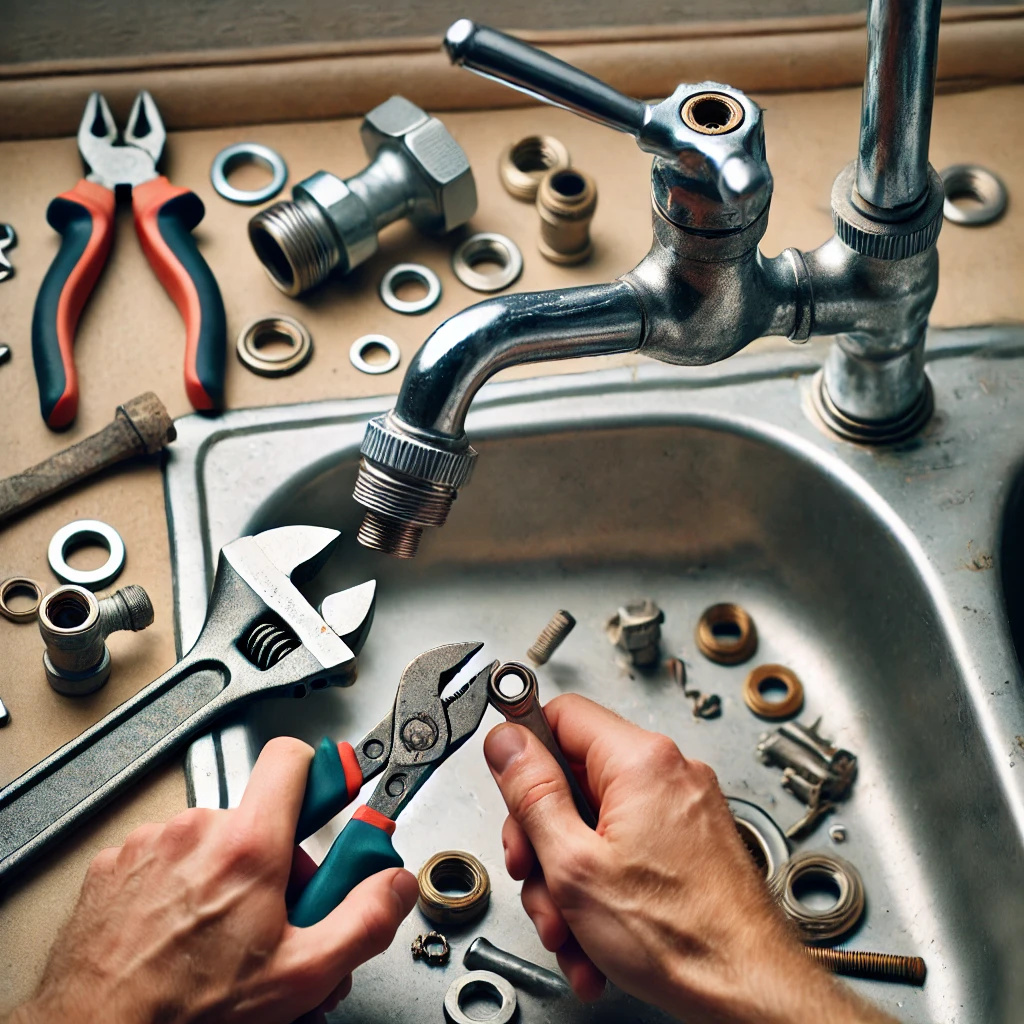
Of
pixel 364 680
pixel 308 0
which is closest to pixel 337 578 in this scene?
pixel 364 680

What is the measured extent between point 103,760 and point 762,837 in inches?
20.1

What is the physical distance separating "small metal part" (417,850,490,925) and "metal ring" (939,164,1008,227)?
0.75 metres

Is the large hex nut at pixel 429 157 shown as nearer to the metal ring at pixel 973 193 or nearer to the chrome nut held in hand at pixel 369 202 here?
the chrome nut held in hand at pixel 369 202

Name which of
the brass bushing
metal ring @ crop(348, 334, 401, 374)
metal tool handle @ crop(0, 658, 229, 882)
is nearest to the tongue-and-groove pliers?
metal tool handle @ crop(0, 658, 229, 882)

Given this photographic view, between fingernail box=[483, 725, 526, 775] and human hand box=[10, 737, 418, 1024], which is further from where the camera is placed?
fingernail box=[483, 725, 526, 775]

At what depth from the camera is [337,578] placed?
1.15m

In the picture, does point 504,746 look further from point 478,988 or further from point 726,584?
point 726,584

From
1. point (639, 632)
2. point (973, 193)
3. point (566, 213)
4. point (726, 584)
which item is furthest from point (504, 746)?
point (973, 193)

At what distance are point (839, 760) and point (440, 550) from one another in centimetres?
39

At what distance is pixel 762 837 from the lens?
1.04 m

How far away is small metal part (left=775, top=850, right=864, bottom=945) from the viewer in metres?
0.99

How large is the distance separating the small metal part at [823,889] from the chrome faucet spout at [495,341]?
0.44m

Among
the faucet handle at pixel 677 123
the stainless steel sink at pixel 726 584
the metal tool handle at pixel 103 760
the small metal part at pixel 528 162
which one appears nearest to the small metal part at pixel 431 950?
the stainless steel sink at pixel 726 584

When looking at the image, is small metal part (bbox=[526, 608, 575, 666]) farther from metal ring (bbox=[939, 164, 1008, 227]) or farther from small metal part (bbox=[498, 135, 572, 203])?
metal ring (bbox=[939, 164, 1008, 227])
